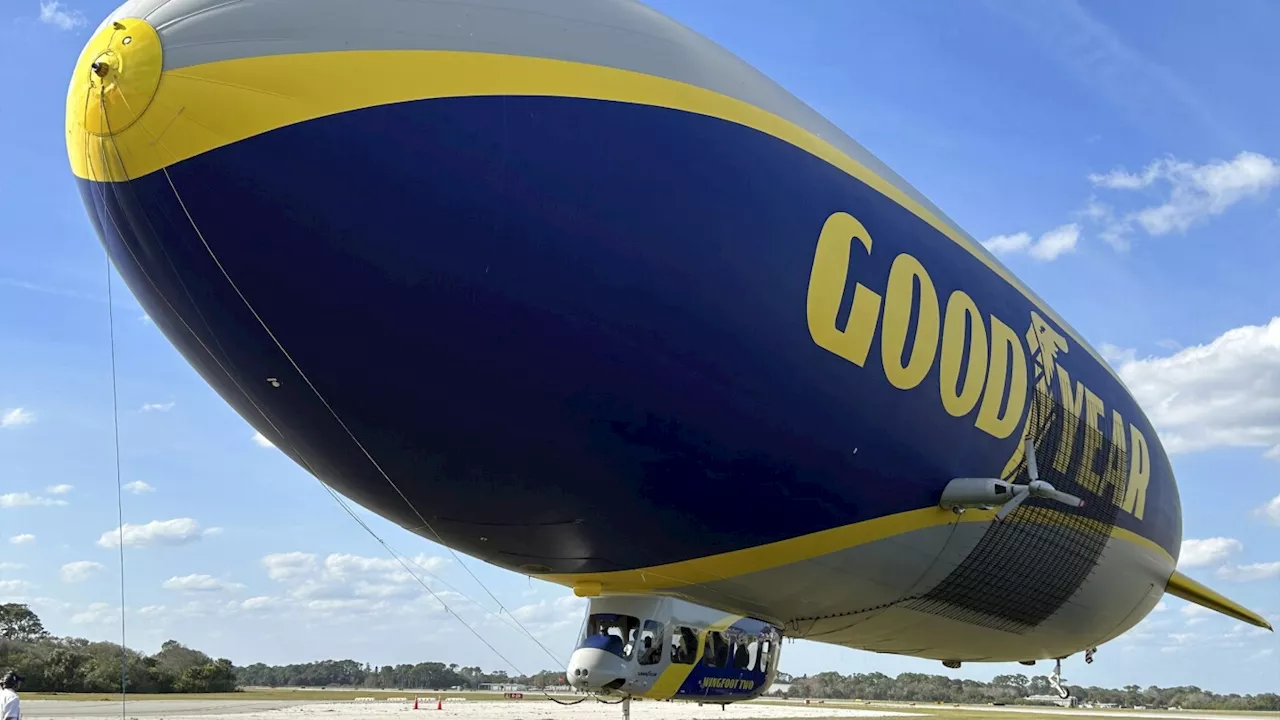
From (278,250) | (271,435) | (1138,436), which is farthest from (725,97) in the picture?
(1138,436)

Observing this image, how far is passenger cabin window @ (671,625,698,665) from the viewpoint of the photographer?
32.7ft

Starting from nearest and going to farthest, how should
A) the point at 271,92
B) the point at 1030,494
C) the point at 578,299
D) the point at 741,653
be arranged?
the point at 271,92 < the point at 578,299 < the point at 741,653 < the point at 1030,494

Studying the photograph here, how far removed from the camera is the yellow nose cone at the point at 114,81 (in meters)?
6.23

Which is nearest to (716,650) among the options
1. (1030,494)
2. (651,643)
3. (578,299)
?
(651,643)

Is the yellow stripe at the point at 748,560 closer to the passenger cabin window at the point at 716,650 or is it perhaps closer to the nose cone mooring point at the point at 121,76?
the passenger cabin window at the point at 716,650

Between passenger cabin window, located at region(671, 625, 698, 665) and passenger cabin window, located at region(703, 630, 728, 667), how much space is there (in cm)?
16

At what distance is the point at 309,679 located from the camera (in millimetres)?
100250

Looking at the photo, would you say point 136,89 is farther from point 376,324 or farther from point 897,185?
point 897,185

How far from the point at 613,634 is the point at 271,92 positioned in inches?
244

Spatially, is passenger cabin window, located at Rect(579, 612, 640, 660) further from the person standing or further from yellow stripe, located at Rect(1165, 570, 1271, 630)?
yellow stripe, located at Rect(1165, 570, 1271, 630)

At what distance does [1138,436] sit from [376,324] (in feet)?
44.9

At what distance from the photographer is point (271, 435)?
29.0 ft

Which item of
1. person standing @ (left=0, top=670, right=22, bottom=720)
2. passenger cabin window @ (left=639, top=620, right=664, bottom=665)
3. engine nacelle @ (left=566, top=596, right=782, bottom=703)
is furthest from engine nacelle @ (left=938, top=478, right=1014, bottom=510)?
person standing @ (left=0, top=670, right=22, bottom=720)

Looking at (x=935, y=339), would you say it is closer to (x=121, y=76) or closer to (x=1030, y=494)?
(x=1030, y=494)
